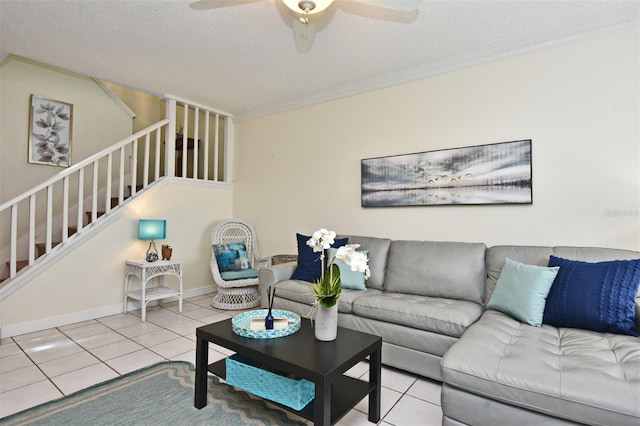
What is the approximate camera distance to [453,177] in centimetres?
314

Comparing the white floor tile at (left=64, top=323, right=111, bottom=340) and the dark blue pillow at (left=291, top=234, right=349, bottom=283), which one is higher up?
the dark blue pillow at (left=291, top=234, right=349, bottom=283)

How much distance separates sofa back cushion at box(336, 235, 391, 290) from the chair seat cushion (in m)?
1.55

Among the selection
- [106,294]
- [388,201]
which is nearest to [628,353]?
[388,201]

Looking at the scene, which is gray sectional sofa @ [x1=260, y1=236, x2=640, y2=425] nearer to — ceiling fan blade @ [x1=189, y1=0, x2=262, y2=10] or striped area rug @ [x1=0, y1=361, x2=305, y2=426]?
striped area rug @ [x1=0, y1=361, x2=305, y2=426]

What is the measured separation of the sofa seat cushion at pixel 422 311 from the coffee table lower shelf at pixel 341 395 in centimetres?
63

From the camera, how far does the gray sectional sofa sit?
1361 millimetres

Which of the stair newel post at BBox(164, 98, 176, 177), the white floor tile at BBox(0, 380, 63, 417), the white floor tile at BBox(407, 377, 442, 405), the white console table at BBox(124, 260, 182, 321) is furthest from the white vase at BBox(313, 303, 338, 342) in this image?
the stair newel post at BBox(164, 98, 176, 177)

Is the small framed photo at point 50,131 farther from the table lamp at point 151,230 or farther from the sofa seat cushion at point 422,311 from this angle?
the sofa seat cushion at point 422,311

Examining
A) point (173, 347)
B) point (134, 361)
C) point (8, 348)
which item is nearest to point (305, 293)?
point (173, 347)

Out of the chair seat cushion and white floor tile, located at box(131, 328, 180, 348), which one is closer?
white floor tile, located at box(131, 328, 180, 348)

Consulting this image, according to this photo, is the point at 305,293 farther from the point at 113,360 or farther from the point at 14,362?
the point at 14,362

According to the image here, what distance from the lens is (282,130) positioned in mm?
4562

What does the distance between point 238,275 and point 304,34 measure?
2.73 metres

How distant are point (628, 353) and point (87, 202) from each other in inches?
226
